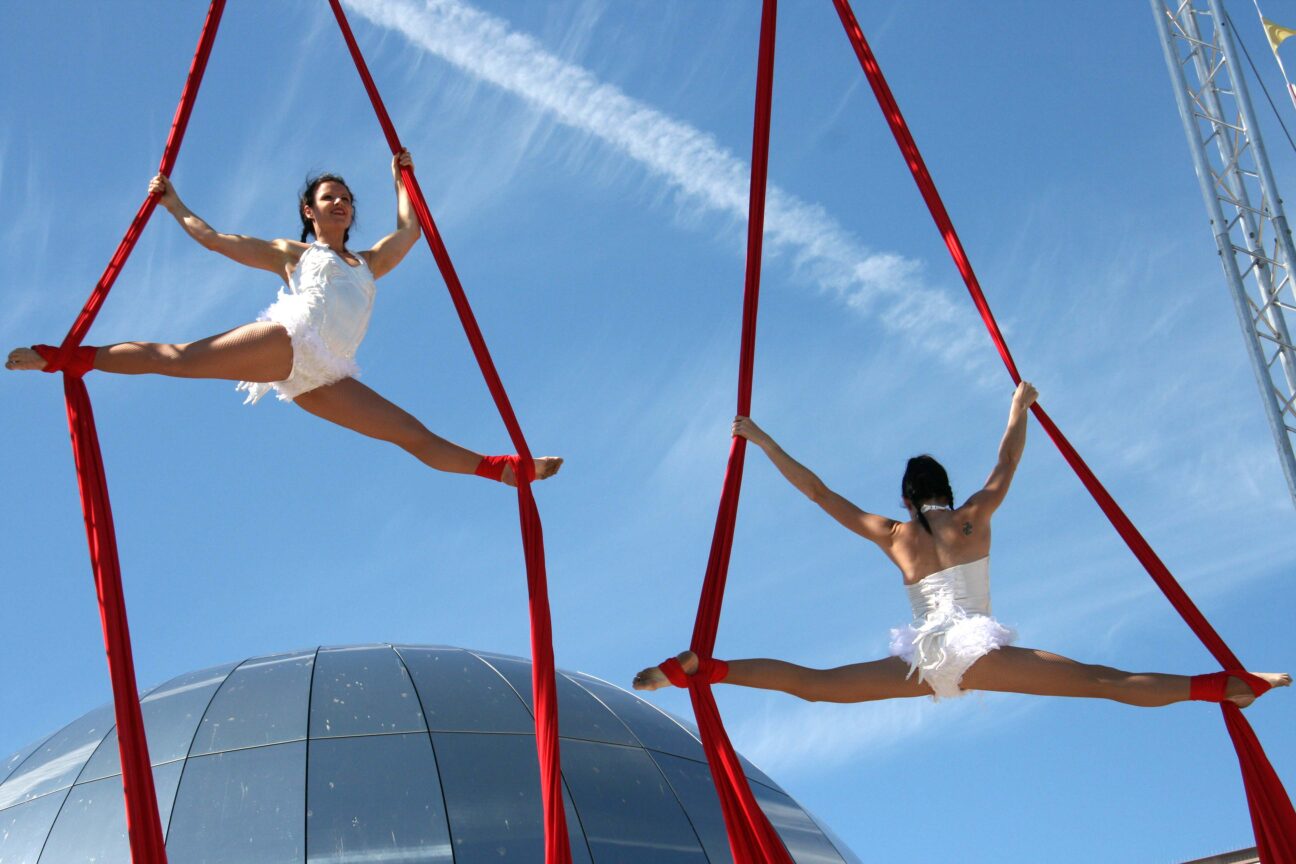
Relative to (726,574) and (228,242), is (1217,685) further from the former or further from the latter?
(228,242)

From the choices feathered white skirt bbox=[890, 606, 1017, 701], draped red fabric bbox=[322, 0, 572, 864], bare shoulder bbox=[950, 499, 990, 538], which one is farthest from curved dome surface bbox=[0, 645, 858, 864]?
bare shoulder bbox=[950, 499, 990, 538]

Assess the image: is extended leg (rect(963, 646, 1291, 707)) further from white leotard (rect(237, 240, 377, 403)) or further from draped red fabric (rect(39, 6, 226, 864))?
draped red fabric (rect(39, 6, 226, 864))

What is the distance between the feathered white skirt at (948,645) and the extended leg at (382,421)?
6.78 ft

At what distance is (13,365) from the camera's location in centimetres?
589

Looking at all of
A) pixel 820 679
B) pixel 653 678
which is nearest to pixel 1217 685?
pixel 820 679

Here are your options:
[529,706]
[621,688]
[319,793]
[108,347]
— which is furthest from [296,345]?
[621,688]

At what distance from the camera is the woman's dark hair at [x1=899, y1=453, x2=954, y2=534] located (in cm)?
657

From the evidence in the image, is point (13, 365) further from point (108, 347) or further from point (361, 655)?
point (361, 655)

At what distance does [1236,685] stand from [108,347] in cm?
482

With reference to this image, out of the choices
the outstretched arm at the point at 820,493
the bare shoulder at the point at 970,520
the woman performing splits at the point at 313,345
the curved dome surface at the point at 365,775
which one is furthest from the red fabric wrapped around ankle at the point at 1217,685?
the curved dome surface at the point at 365,775

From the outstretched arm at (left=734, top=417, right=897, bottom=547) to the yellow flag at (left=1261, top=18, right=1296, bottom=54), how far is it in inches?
320

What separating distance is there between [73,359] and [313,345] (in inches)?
37.9

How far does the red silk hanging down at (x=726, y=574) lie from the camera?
5.98m

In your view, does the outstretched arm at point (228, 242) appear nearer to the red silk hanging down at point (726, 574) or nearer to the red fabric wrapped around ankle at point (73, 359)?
the red fabric wrapped around ankle at point (73, 359)
